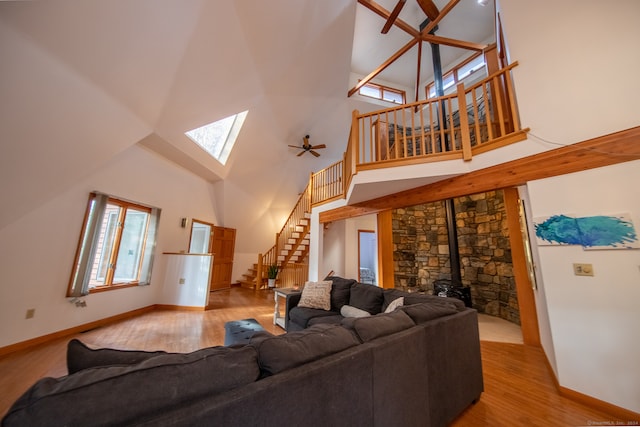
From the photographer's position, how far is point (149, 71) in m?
2.77

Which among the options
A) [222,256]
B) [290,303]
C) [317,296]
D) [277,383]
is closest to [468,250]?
[317,296]

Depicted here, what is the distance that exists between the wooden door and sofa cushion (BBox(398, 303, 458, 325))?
6111 mm

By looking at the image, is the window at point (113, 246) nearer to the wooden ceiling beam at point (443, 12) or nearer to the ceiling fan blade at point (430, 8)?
the ceiling fan blade at point (430, 8)

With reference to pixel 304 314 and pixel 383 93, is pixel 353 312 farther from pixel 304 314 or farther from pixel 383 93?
pixel 383 93

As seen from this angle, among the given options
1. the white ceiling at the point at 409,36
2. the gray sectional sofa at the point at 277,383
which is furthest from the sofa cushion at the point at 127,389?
the white ceiling at the point at 409,36

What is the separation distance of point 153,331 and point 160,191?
2.68 m

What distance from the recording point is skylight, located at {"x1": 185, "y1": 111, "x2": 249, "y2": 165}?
511cm

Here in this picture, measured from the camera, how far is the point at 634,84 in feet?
6.29

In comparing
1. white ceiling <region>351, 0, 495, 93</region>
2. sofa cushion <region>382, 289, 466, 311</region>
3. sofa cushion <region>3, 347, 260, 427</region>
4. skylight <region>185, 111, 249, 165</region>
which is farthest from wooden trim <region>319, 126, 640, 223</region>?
white ceiling <region>351, 0, 495, 93</region>

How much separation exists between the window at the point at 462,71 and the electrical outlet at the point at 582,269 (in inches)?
218

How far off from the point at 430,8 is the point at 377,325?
18.8ft

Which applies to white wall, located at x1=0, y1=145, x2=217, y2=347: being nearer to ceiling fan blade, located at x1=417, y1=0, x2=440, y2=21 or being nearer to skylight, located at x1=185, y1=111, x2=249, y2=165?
skylight, located at x1=185, y1=111, x2=249, y2=165

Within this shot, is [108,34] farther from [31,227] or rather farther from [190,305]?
[190,305]

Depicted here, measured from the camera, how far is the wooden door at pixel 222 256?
6.69 m
